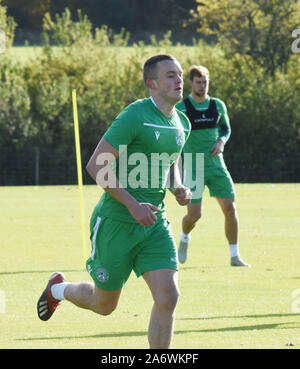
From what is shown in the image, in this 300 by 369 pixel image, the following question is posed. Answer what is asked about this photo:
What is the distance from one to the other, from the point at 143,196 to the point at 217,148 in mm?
5531

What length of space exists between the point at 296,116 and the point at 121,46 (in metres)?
13.1

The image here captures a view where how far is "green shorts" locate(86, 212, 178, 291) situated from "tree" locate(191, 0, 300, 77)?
3899cm

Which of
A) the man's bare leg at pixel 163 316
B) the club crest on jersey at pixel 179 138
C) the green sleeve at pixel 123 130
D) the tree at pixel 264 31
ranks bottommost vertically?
the man's bare leg at pixel 163 316

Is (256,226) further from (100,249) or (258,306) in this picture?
(100,249)

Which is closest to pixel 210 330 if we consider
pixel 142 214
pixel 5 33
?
pixel 142 214

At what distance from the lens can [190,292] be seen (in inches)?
406

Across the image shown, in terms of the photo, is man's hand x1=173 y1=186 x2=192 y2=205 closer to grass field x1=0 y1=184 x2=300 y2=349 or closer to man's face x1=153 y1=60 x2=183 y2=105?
man's face x1=153 y1=60 x2=183 y2=105

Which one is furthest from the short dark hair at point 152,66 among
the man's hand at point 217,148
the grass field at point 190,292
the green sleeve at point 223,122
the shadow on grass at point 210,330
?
the green sleeve at point 223,122

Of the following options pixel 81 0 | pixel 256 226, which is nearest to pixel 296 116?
pixel 256 226

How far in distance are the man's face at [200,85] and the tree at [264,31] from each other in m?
33.1

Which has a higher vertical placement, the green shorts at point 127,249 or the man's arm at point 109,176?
the man's arm at point 109,176

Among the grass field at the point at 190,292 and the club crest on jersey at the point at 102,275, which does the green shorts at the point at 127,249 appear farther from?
the grass field at the point at 190,292

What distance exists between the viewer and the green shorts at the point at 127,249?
21.6 feet
